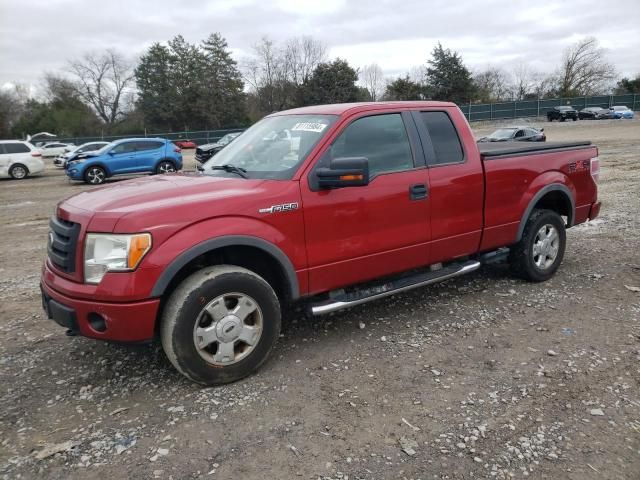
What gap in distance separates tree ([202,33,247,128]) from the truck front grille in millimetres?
58879

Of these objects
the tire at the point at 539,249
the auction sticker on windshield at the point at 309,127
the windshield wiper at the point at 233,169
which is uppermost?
the auction sticker on windshield at the point at 309,127

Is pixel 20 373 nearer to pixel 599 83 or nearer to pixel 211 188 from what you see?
pixel 211 188

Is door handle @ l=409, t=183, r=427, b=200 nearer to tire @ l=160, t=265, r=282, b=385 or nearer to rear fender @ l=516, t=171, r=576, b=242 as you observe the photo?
rear fender @ l=516, t=171, r=576, b=242

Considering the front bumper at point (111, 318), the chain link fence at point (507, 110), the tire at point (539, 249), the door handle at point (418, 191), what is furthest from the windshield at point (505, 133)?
the chain link fence at point (507, 110)

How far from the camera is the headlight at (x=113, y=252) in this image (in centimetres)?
305

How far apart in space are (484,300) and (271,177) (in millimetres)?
2522

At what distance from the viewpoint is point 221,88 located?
2413 inches

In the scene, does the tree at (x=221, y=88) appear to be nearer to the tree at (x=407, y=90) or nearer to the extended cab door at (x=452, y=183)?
the tree at (x=407, y=90)

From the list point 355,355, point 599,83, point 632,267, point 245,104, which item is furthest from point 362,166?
point 599,83

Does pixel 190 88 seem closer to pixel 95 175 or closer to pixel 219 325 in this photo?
pixel 95 175

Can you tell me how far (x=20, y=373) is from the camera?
12.3 feet

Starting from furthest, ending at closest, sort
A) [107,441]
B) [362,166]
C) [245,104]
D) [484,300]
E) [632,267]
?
1. [245,104]
2. [632,267]
3. [484,300]
4. [362,166]
5. [107,441]

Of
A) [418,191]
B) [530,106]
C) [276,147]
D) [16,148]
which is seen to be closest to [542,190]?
[418,191]

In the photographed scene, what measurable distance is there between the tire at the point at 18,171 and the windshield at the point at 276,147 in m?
20.8
